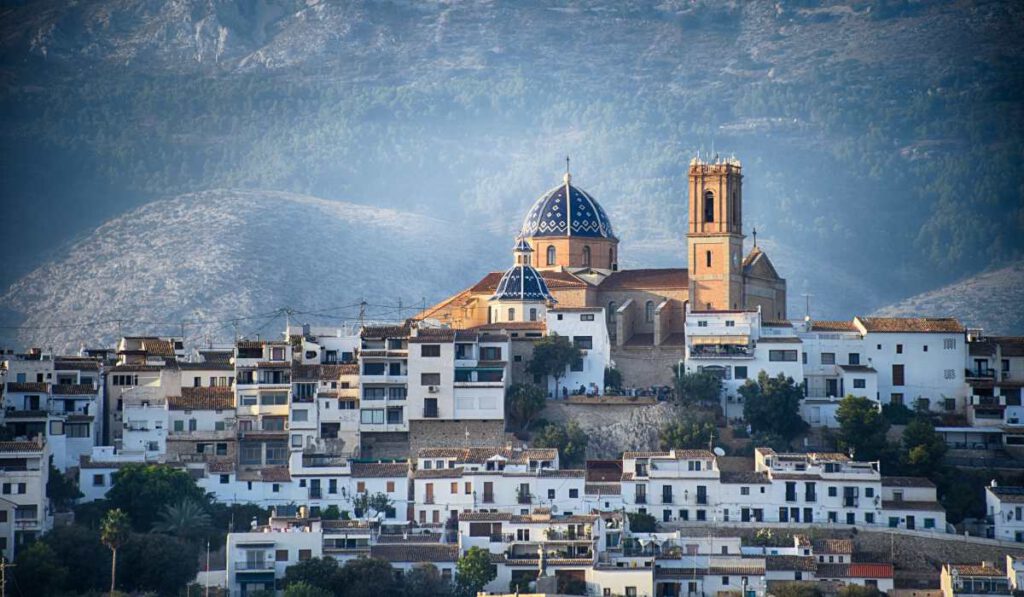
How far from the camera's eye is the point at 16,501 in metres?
72.1

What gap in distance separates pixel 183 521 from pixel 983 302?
3940 inches

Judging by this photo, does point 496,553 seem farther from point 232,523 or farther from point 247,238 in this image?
point 247,238

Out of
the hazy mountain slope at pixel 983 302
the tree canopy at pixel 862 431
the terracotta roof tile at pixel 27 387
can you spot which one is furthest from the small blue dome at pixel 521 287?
the hazy mountain slope at pixel 983 302

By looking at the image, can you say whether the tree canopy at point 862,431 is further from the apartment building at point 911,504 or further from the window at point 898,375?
the window at point 898,375

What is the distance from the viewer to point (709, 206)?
3748 inches

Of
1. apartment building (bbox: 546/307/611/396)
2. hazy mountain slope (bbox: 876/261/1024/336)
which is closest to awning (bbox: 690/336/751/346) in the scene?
apartment building (bbox: 546/307/611/396)

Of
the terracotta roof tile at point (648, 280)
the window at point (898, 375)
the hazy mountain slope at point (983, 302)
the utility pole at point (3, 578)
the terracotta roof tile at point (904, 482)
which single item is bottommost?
the utility pole at point (3, 578)

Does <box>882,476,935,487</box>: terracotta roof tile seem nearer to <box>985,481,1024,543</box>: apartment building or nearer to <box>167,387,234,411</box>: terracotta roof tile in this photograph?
<box>985,481,1024,543</box>: apartment building

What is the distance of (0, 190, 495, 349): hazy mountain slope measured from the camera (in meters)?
144

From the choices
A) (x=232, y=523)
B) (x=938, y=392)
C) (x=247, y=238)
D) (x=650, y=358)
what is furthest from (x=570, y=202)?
(x=247, y=238)

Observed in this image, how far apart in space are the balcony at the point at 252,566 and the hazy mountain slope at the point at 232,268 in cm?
6119

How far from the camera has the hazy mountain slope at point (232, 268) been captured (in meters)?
144

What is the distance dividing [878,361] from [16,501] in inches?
1221

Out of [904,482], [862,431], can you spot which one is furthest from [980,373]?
[904,482]
